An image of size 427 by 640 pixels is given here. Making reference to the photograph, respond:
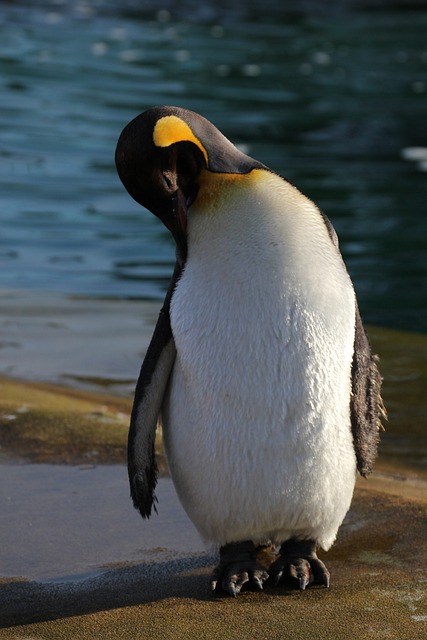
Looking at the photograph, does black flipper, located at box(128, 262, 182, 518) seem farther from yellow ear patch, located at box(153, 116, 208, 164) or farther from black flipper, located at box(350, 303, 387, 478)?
black flipper, located at box(350, 303, 387, 478)

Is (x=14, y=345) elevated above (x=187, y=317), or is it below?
below

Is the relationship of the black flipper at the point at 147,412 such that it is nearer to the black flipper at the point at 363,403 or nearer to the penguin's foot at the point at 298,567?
the penguin's foot at the point at 298,567

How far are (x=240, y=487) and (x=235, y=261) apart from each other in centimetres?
51

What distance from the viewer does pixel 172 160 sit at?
9.07 ft

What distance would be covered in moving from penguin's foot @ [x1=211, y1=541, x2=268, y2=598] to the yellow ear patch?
932 mm

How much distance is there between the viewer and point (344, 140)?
1187cm

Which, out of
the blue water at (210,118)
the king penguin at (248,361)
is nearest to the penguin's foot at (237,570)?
the king penguin at (248,361)

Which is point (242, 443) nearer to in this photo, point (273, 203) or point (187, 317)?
point (187, 317)

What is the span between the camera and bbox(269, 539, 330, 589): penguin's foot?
2.73 metres

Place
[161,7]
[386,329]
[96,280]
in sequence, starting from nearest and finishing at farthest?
[386,329] → [96,280] → [161,7]

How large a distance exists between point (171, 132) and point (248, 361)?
535 mm

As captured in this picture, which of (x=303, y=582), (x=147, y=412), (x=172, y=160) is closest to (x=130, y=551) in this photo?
(x=147, y=412)

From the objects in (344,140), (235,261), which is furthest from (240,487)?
(344,140)

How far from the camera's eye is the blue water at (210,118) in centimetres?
761
